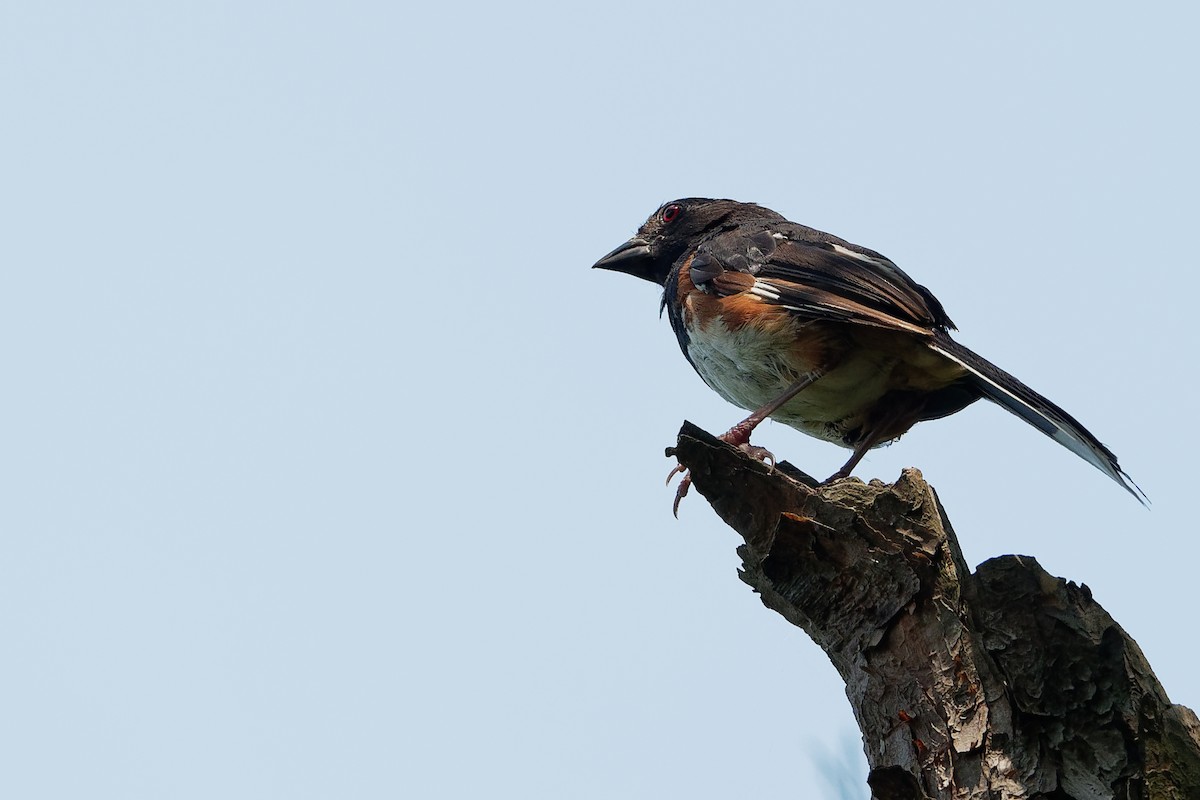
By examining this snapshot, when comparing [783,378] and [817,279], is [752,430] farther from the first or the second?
[817,279]

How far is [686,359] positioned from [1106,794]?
2.85 meters

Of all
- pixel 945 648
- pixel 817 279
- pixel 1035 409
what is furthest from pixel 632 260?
pixel 945 648

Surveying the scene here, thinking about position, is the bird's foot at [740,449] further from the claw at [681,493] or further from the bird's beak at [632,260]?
the bird's beak at [632,260]

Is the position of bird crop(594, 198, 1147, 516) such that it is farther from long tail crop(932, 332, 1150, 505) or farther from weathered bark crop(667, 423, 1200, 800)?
weathered bark crop(667, 423, 1200, 800)

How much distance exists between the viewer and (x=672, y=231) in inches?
234

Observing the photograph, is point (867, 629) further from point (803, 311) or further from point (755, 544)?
point (803, 311)

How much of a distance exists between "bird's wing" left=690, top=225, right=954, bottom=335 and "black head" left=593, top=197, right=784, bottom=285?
50 cm

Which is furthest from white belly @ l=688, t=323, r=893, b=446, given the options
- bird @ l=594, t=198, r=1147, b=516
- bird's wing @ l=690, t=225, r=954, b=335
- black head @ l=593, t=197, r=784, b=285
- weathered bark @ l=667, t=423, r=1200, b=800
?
weathered bark @ l=667, t=423, r=1200, b=800

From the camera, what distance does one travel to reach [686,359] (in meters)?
5.27

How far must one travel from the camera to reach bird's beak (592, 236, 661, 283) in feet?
19.7

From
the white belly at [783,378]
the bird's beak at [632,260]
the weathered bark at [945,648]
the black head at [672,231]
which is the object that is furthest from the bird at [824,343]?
the weathered bark at [945,648]

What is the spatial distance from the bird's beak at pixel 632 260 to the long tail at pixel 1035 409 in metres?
1.93

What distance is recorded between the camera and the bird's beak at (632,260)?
5996mm

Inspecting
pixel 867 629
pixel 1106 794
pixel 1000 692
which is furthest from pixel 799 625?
pixel 1106 794
